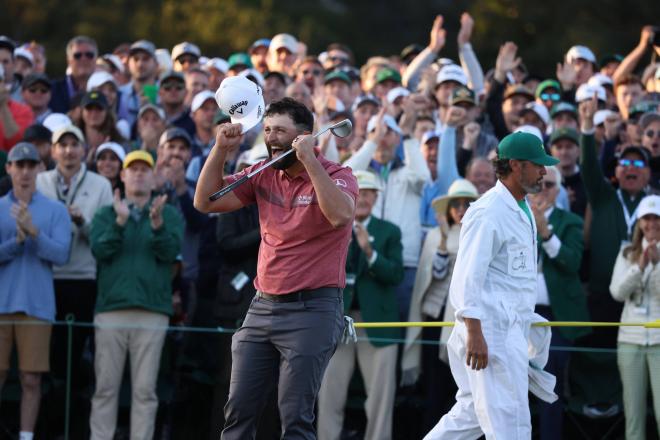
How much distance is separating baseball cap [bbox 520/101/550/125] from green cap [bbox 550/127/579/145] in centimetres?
88

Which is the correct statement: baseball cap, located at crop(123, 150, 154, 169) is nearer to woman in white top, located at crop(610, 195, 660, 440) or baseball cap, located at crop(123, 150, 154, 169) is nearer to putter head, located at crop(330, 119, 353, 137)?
putter head, located at crop(330, 119, 353, 137)

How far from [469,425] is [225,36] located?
86.5 ft

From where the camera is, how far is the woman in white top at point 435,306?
1217cm

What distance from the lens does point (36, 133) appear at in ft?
43.7

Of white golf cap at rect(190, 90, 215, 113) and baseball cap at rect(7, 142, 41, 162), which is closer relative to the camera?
baseball cap at rect(7, 142, 41, 162)

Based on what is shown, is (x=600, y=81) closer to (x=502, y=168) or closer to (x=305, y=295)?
(x=502, y=168)

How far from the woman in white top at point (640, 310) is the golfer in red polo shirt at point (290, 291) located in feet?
11.5

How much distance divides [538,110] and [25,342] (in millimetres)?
5906

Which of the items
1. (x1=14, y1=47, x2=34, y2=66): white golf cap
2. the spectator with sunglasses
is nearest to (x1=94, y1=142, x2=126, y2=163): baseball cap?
the spectator with sunglasses

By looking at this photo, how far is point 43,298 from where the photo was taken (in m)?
11.9

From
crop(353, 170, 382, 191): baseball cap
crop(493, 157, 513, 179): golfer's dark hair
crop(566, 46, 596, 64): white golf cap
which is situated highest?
crop(566, 46, 596, 64): white golf cap

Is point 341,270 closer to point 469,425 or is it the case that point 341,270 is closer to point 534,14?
point 469,425

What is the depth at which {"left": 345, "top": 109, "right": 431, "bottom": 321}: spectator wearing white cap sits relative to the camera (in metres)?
12.9

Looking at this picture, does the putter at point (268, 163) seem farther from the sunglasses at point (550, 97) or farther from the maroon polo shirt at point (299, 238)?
the sunglasses at point (550, 97)
